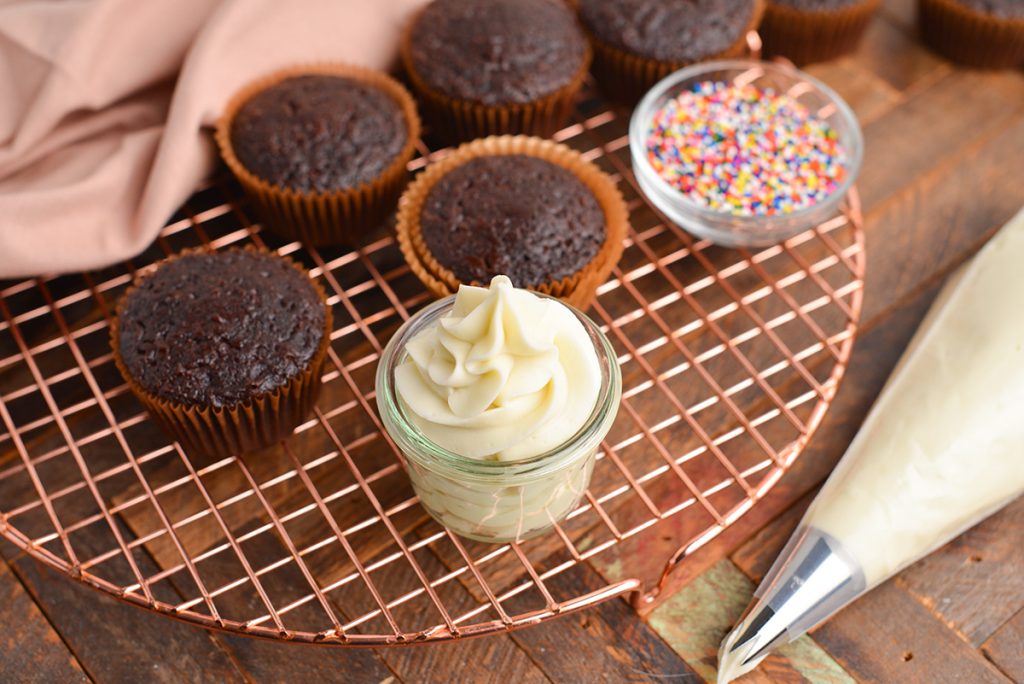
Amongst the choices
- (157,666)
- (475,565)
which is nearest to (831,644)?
(475,565)

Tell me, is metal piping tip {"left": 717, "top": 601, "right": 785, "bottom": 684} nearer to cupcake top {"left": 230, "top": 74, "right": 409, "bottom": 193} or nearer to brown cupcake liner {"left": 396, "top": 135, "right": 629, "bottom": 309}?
brown cupcake liner {"left": 396, "top": 135, "right": 629, "bottom": 309}

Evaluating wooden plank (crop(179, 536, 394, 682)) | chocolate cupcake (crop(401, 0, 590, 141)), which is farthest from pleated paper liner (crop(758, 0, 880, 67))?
wooden plank (crop(179, 536, 394, 682))

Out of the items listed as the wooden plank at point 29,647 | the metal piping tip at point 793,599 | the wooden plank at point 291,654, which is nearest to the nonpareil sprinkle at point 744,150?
the metal piping tip at point 793,599

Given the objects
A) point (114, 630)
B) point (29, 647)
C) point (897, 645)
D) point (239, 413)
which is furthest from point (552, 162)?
point (29, 647)

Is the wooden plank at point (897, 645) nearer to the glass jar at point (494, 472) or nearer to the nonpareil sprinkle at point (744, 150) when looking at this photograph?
the glass jar at point (494, 472)

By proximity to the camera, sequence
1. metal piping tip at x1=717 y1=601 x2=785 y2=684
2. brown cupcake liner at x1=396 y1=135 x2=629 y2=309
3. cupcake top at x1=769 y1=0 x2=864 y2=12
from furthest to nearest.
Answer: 1. cupcake top at x1=769 y1=0 x2=864 y2=12
2. brown cupcake liner at x1=396 y1=135 x2=629 y2=309
3. metal piping tip at x1=717 y1=601 x2=785 y2=684

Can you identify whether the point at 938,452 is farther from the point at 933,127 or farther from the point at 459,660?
the point at 933,127
